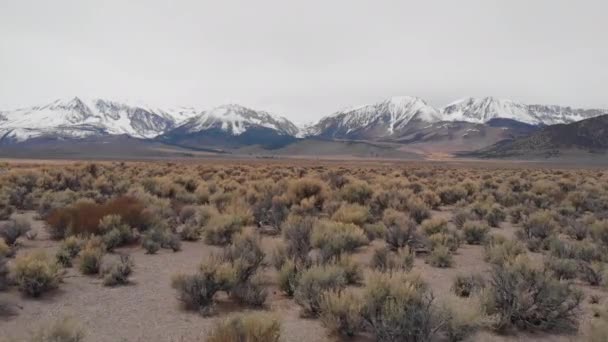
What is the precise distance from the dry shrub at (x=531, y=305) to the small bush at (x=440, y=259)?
3.18m

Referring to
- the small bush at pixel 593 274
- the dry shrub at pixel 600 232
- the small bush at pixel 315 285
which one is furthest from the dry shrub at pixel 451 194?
the small bush at pixel 315 285

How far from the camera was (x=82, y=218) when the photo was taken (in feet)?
43.4

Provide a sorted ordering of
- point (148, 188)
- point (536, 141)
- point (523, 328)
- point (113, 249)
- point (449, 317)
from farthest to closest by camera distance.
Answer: point (536, 141), point (148, 188), point (113, 249), point (523, 328), point (449, 317)

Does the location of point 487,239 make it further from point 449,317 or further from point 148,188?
point 148,188

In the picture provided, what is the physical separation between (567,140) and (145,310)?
15922 cm

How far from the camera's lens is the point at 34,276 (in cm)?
864

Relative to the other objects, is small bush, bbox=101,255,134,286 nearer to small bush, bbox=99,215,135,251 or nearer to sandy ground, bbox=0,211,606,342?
sandy ground, bbox=0,211,606,342

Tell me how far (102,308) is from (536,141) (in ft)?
541

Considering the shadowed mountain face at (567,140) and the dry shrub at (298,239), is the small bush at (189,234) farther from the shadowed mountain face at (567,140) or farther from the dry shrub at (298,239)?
the shadowed mountain face at (567,140)

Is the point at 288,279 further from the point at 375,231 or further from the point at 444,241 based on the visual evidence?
the point at 375,231

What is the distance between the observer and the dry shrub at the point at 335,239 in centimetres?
1108

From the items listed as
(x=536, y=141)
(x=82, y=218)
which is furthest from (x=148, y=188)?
(x=536, y=141)

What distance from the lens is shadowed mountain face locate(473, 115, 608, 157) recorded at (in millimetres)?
138500

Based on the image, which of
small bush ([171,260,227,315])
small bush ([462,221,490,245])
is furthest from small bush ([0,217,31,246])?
small bush ([462,221,490,245])
